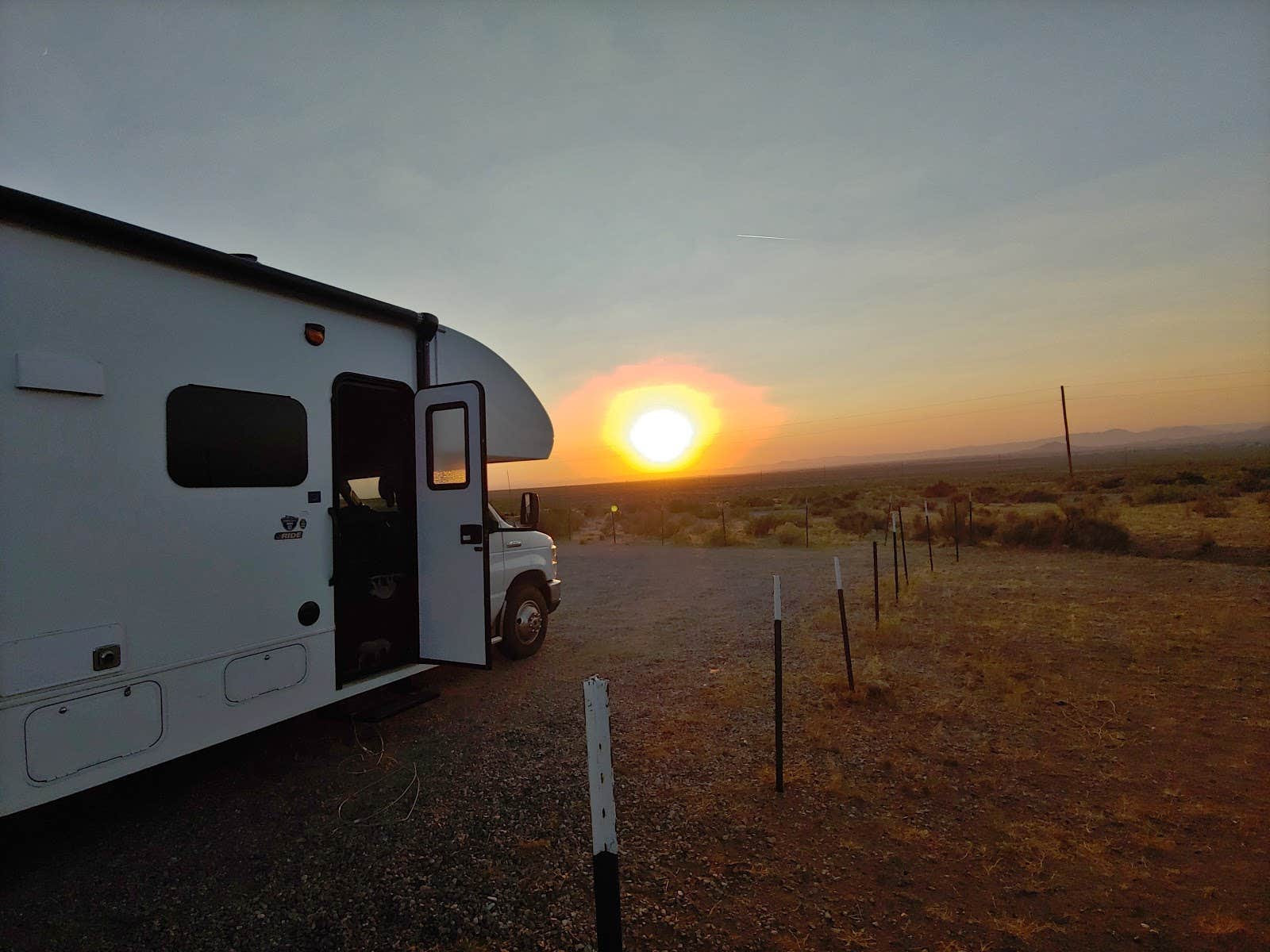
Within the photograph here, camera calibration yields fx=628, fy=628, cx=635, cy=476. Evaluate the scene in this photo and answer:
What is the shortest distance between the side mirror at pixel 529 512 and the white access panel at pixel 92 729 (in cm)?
333

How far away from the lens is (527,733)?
5.07 m

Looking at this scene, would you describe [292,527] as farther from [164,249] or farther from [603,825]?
[603,825]

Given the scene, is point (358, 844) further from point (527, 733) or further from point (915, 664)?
point (915, 664)

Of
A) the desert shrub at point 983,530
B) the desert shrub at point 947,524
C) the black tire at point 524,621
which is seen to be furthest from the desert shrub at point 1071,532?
the black tire at point 524,621

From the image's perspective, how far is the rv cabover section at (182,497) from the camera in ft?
9.82

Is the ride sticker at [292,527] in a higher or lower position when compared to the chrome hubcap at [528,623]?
higher

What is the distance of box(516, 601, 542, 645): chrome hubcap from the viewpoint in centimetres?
680

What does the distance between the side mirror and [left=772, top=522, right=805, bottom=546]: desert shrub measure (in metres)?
13.9

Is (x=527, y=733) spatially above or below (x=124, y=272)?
below

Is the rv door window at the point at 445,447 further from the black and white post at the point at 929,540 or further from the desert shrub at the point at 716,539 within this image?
the desert shrub at the point at 716,539

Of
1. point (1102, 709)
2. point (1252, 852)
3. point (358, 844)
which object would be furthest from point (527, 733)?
point (1102, 709)

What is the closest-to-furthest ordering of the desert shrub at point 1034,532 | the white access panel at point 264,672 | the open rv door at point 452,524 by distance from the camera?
the white access panel at point 264,672 < the open rv door at point 452,524 < the desert shrub at point 1034,532

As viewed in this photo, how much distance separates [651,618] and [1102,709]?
5.50m

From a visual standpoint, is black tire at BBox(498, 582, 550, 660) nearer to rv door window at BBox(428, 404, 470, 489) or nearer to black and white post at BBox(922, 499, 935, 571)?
rv door window at BBox(428, 404, 470, 489)
